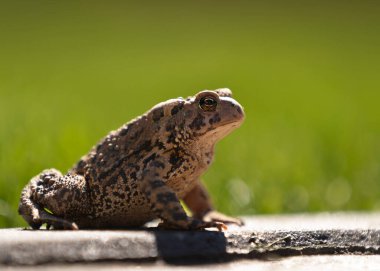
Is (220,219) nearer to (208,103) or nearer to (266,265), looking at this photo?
(208,103)

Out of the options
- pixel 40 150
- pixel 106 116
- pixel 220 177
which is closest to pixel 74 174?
pixel 40 150

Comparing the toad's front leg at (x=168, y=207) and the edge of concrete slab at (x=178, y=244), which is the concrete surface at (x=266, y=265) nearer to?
the edge of concrete slab at (x=178, y=244)

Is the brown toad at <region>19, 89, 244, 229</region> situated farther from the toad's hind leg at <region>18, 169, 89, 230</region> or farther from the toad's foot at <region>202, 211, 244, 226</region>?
the toad's foot at <region>202, 211, 244, 226</region>

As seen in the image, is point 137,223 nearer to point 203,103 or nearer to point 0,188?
point 203,103

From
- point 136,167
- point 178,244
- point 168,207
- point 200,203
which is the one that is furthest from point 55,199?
point 200,203

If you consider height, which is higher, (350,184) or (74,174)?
(74,174)

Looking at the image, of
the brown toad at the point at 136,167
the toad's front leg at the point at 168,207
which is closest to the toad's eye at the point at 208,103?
the brown toad at the point at 136,167

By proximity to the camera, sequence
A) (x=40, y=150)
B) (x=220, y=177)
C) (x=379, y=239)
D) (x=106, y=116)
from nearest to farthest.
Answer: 1. (x=379, y=239)
2. (x=40, y=150)
3. (x=220, y=177)
4. (x=106, y=116)
